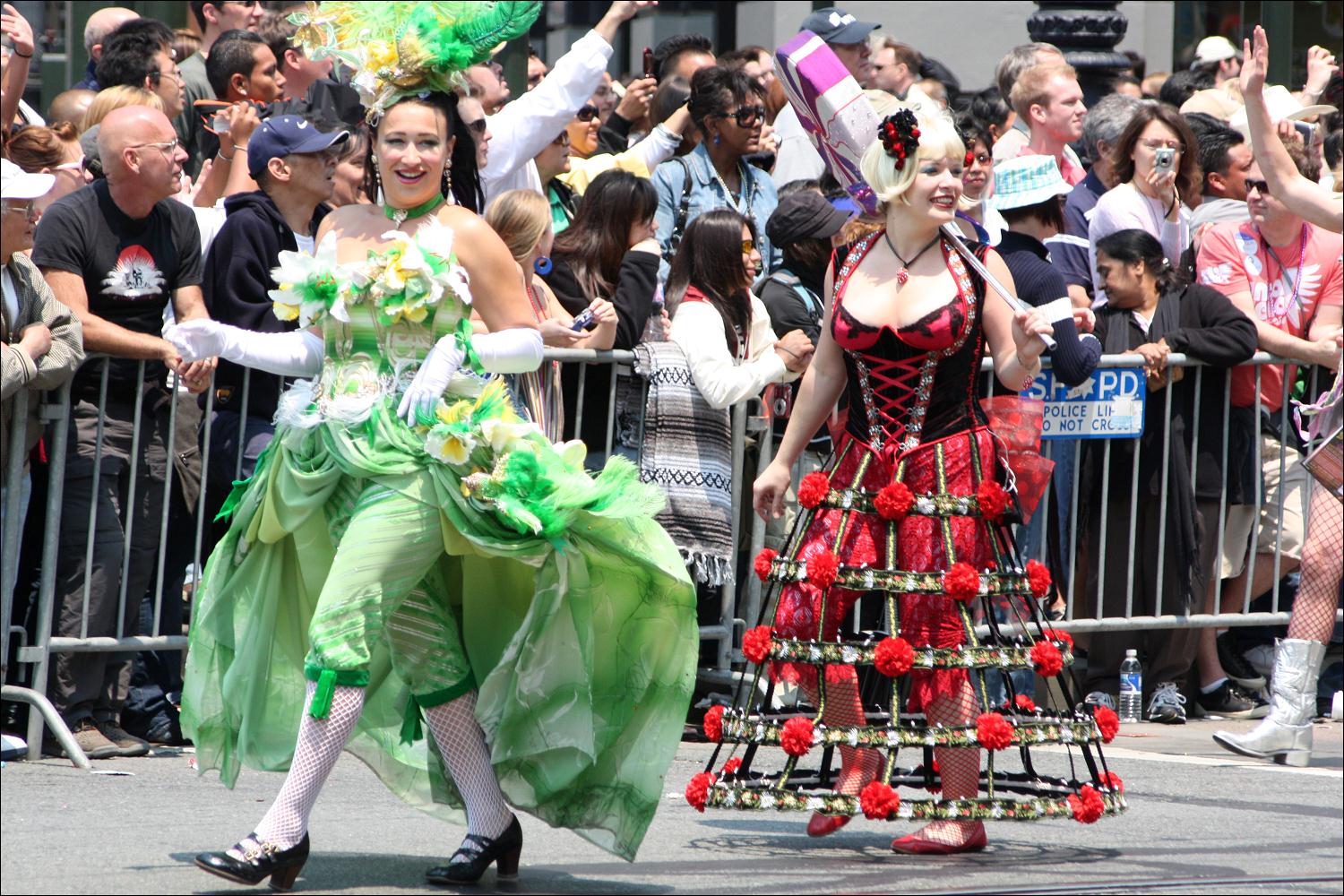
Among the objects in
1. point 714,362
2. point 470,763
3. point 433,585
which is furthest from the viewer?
point 714,362

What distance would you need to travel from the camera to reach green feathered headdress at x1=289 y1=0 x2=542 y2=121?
5.31m

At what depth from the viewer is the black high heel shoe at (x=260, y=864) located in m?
4.64

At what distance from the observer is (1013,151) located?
978 cm

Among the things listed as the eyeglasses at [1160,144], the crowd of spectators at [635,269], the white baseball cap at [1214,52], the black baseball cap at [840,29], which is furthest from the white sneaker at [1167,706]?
the white baseball cap at [1214,52]

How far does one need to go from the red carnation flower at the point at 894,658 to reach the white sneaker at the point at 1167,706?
10.2 ft

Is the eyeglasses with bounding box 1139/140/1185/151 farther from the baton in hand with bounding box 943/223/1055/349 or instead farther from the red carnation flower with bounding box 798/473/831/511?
the red carnation flower with bounding box 798/473/831/511

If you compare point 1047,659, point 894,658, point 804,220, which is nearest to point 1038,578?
point 1047,659

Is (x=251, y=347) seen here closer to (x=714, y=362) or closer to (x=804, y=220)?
(x=714, y=362)

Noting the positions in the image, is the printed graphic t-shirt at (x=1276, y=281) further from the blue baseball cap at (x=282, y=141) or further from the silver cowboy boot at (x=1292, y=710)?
the blue baseball cap at (x=282, y=141)

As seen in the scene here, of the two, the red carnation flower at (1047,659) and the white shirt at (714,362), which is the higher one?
the white shirt at (714,362)

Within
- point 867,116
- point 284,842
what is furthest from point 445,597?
point 867,116

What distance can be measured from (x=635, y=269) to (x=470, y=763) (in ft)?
10.2

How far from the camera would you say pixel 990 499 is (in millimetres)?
5699

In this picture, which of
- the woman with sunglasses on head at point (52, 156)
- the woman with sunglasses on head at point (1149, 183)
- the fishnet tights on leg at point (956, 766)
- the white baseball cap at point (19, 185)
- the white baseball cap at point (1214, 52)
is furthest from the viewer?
the white baseball cap at point (1214, 52)
